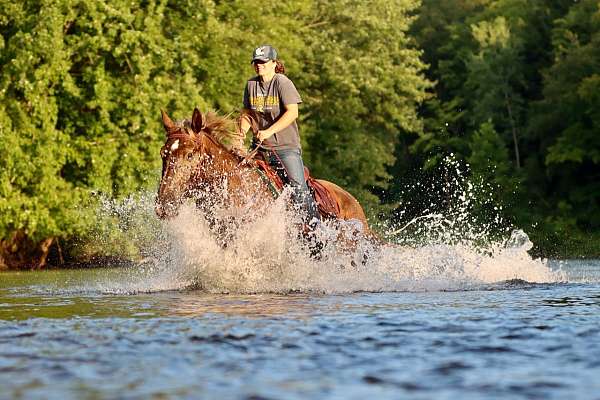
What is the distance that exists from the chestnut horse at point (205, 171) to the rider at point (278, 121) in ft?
1.30

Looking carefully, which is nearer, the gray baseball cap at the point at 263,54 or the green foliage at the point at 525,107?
the gray baseball cap at the point at 263,54

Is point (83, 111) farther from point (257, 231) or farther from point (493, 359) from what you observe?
point (493, 359)

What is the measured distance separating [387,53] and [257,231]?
39.5m

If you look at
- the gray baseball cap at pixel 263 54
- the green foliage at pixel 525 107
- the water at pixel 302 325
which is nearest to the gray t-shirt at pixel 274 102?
the gray baseball cap at pixel 263 54

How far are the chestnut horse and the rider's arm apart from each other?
0.35 metres

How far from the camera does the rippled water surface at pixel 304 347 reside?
25.7ft

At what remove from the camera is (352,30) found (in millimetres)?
54312

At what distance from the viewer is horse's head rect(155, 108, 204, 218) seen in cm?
1457

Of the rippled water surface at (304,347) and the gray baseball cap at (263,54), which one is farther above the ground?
the gray baseball cap at (263,54)

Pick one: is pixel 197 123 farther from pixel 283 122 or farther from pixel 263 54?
pixel 263 54

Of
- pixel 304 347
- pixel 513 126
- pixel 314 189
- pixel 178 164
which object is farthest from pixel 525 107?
pixel 304 347

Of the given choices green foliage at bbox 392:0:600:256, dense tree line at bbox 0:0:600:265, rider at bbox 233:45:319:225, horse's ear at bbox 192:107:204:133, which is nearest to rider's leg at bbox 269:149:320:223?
rider at bbox 233:45:319:225

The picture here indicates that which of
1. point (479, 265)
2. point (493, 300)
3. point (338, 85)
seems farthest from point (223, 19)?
point (493, 300)

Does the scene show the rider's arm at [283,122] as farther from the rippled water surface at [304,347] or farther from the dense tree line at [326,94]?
the dense tree line at [326,94]
